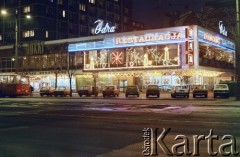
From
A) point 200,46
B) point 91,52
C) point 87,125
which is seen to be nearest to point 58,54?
point 91,52

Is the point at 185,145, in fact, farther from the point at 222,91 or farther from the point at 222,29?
the point at 222,29

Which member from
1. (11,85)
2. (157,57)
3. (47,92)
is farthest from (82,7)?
(11,85)

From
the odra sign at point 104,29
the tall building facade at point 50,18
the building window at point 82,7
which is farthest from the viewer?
the building window at point 82,7

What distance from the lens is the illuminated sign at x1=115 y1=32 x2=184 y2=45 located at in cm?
5353

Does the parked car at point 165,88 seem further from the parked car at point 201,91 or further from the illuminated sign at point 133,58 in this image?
the parked car at point 201,91

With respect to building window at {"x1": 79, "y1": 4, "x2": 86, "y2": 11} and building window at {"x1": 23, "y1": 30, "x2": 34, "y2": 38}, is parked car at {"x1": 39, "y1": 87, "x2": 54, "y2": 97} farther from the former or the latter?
building window at {"x1": 79, "y1": 4, "x2": 86, "y2": 11}

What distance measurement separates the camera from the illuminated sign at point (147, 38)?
176ft

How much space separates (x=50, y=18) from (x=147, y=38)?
45707mm

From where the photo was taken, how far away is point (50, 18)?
95.3 meters

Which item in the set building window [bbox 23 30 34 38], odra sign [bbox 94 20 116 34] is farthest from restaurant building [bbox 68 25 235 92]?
building window [bbox 23 30 34 38]

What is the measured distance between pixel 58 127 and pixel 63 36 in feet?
282

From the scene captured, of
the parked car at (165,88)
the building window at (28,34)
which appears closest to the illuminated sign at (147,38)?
the parked car at (165,88)

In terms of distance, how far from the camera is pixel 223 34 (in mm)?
62781

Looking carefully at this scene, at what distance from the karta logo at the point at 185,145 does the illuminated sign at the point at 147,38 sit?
137 feet
